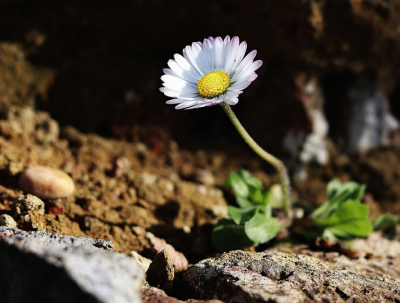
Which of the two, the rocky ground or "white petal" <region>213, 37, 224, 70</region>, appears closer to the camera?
"white petal" <region>213, 37, 224, 70</region>

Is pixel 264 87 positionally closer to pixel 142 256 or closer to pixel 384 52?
pixel 384 52

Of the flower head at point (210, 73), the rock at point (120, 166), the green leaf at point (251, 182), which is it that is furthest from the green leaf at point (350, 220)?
the rock at point (120, 166)

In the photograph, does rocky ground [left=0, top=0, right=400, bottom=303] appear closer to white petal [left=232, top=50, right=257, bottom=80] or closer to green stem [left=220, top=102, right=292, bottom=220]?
green stem [left=220, top=102, right=292, bottom=220]

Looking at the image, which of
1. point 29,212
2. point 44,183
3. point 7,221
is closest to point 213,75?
point 44,183

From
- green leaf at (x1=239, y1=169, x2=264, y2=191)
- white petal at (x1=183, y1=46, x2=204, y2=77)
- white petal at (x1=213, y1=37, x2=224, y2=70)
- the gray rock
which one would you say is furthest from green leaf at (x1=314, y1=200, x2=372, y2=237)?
the gray rock

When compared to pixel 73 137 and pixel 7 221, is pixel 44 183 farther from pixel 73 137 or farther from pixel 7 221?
pixel 73 137
